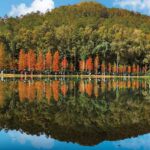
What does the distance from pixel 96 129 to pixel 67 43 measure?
85.9 meters

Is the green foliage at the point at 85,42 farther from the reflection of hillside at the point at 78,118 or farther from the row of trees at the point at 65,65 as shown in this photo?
the reflection of hillside at the point at 78,118

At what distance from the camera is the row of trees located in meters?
81.9

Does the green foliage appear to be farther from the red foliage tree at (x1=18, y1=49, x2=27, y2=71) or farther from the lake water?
the lake water

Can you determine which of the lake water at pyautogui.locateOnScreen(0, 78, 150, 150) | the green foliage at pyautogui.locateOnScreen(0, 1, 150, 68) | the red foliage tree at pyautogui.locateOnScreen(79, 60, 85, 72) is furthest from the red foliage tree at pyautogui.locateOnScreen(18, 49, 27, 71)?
the lake water at pyautogui.locateOnScreen(0, 78, 150, 150)

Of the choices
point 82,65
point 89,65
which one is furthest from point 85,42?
point 89,65

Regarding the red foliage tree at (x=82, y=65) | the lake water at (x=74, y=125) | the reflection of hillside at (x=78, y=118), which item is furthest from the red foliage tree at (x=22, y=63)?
the lake water at (x=74, y=125)

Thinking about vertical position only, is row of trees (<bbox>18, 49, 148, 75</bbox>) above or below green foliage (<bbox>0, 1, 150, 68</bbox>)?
below

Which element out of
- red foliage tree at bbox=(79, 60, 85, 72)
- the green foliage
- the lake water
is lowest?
the lake water

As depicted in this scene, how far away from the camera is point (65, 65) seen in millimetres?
85625

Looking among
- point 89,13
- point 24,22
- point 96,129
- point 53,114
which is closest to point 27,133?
point 96,129

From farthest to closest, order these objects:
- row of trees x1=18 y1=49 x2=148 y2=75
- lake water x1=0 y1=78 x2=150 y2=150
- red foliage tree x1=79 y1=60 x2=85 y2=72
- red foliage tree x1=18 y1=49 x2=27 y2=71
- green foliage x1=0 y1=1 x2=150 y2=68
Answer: green foliage x1=0 y1=1 x2=150 y2=68 < red foliage tree x1=79 y1=60 x2=85 y2=72 < row of trees x1=18 y1=49 x2=148 y2=75 < red foliage tree x1=18 y1=49 x2=27 y2=71 < lake water x1=0 y1=78 x2=150 y2=150

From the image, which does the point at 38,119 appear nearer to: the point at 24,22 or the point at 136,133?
the point at 136,133

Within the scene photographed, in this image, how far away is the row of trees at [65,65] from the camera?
81.9 m

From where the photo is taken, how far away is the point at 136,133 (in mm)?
14383
